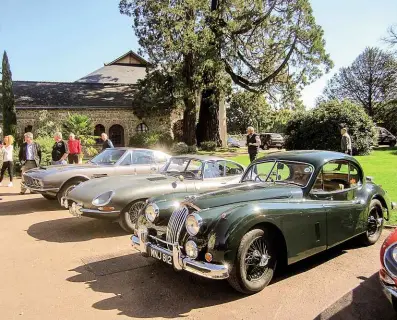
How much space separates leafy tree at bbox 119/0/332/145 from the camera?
23.2 metres

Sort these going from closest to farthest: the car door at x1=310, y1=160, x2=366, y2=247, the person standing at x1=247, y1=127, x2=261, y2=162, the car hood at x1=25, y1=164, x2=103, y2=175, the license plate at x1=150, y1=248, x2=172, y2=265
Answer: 1. the license plate at x1=150, y1=248, x2=172, y2=265
2. the car door at x1=310, y1=160, x2=366, y2=247
3. the car hood at x1=25, y1=164, x2=103, y2=175
4. the person standing at x1=247, y1=127, x2=261, y2=162

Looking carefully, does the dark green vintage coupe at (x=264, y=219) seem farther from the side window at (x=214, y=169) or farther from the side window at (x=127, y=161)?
the side window at (x=127, y=161)

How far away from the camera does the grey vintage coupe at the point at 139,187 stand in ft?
20.4

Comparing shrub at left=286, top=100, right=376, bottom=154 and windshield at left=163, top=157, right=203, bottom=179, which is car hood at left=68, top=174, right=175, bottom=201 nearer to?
windshield at left=163, top=157, right=203, bottom=179

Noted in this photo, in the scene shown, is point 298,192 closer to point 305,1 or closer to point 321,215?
point 321,215

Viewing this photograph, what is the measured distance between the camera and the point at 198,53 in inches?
919

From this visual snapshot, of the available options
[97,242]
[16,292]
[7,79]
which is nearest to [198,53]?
[7,79]

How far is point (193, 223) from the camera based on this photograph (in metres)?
4.00

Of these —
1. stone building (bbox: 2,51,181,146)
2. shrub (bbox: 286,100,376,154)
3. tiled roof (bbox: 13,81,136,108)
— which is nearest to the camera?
shrub (bbox: 286,100,376,154)

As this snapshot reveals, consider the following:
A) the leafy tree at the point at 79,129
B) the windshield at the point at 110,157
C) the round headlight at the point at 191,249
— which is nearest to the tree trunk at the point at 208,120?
the leafy tree at the point at 79,129

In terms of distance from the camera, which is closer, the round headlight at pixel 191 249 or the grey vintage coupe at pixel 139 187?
the round headlight at pixel 191 249

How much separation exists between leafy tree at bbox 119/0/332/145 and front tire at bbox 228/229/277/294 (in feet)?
66.2

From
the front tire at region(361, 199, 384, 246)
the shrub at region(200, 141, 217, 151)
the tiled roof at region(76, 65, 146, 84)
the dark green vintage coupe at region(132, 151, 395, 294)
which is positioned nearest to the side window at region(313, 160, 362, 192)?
the dark green vintage coupe at region(132, 151, 395, 294)

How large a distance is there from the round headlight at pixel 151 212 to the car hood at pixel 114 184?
63.4 inches
